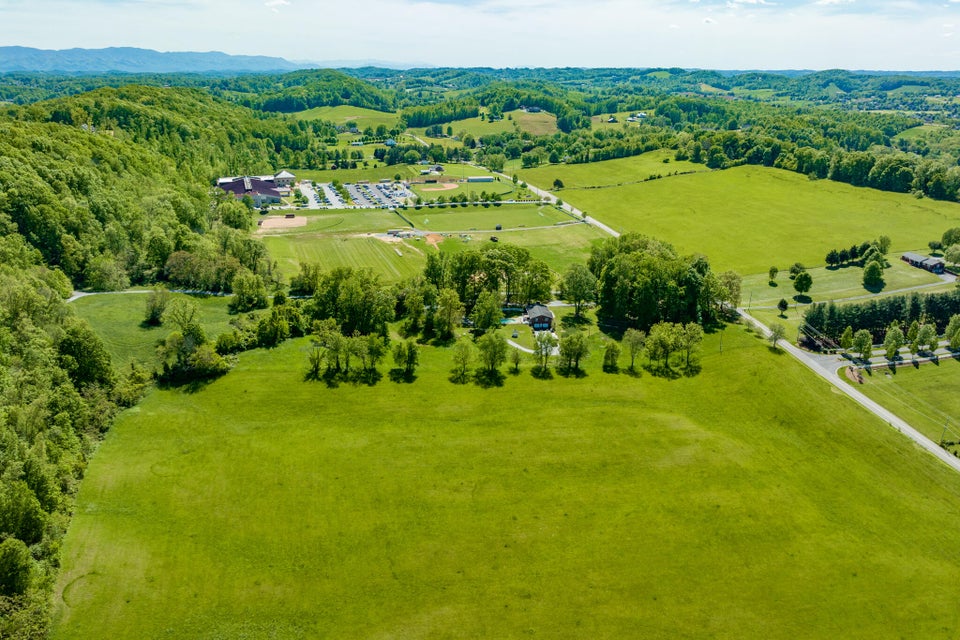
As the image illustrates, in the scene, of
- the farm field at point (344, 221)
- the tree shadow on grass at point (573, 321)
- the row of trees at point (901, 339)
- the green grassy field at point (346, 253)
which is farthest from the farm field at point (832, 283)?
the farm field at point (344, 221)

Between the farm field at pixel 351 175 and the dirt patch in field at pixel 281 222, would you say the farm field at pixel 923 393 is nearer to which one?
the dirt patch in field at pixel 281 222

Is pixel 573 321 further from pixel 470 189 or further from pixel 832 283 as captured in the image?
pixel 470 189

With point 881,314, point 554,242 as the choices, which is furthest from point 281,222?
point 881,314

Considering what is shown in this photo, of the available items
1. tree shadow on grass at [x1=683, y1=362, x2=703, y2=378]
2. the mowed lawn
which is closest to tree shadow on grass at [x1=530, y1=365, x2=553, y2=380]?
the mowed lawn

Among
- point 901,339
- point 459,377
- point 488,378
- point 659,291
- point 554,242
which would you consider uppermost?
point 659,291

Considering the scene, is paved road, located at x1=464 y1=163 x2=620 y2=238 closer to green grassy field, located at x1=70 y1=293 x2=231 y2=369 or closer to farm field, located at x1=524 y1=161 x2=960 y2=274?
farm field, located at x1=524 y1=161 x2=960 y2=274

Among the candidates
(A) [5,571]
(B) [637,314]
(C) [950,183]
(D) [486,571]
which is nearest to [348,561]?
(D) [486,571]
